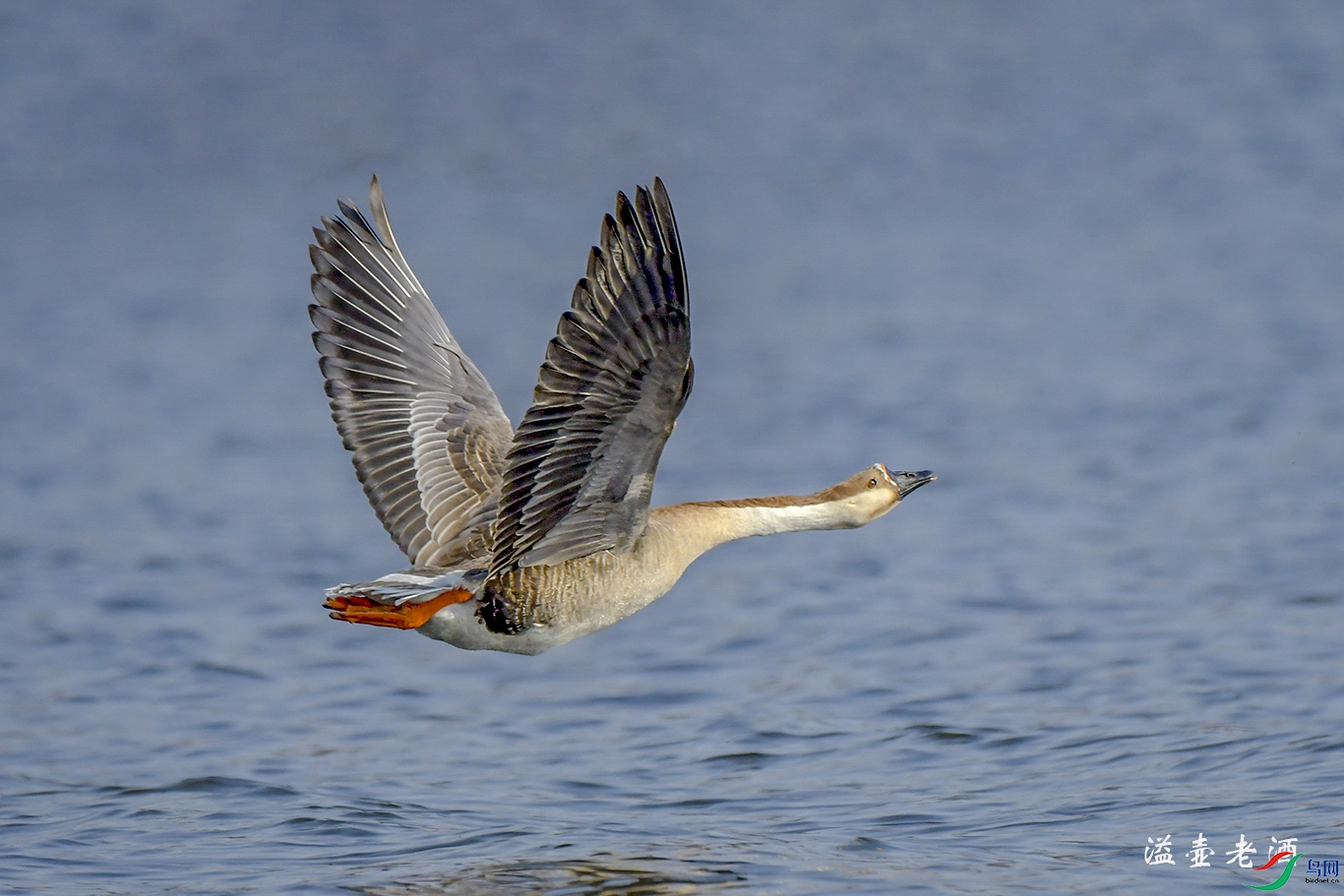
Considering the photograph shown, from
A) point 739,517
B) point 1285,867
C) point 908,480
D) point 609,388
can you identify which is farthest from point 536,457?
point 1285,867

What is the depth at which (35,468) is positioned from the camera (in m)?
13.6

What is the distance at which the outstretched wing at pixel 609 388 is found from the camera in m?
5.72

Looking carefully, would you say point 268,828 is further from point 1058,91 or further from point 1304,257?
point 1058,91

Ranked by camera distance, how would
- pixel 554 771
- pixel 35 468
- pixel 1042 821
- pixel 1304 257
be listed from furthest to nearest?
pixel 1304 257
pixel 35 468
pixel 554 771
pixel 1042 821

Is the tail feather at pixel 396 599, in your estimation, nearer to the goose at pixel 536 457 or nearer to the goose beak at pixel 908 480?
the goose at pixel 536 457

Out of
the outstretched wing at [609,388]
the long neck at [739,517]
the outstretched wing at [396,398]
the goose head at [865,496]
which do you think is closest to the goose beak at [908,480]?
the goose head at [865,496]

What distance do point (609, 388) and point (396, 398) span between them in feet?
7.46

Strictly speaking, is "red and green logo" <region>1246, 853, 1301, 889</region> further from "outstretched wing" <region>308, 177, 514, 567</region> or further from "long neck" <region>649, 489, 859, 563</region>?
"outstretched wing" <region>308, 177, 514, 567</region>

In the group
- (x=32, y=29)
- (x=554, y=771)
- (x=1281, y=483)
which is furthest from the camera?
(x=32, y=29)

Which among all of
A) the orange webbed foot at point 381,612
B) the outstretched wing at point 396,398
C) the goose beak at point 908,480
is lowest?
the orange webbed foot at point 381,612

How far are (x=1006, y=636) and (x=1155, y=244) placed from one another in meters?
8.66

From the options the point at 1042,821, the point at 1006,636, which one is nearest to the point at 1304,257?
the point at 1006,636

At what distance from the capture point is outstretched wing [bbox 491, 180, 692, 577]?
572 centimetres

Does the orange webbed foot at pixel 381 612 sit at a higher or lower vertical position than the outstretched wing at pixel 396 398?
lower
